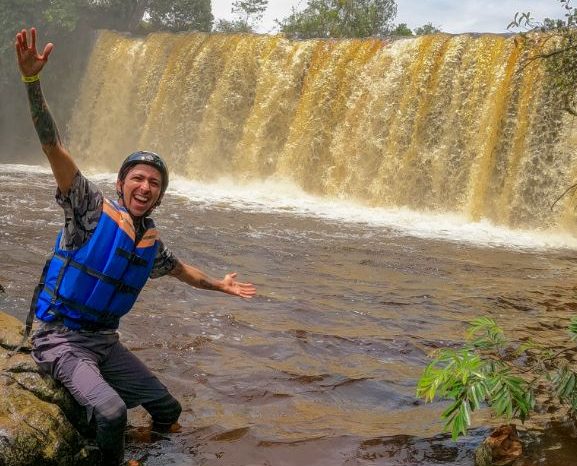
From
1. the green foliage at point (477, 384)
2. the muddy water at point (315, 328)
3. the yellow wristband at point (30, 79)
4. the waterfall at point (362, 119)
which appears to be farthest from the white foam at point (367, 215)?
the yellow wristband at point (30, 79)

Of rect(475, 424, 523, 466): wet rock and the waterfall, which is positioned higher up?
the waterfall

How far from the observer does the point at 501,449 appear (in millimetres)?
2967

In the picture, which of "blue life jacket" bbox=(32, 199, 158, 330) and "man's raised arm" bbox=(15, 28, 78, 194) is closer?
"man's raised arm" bbox=(15, 28, 78, 194)

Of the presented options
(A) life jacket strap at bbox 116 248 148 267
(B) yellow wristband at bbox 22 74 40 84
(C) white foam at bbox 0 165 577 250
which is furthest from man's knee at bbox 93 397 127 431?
(C) white foam at bbox 0 165 577 250

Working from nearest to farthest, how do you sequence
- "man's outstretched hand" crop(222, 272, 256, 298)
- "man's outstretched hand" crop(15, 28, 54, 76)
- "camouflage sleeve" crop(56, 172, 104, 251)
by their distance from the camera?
"man's outstretched hand" crop(15, 28, 54, 76)
"camouflage sleeve" crop(56, 172, 104, 251)
"man's outstretched hand" crop(222, 272, 256, 298)

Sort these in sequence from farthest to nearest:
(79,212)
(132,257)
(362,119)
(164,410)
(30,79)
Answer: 1. (362,119)
2. (164,410)
3. (132,257)
4. (79,212)
5. (30,79)

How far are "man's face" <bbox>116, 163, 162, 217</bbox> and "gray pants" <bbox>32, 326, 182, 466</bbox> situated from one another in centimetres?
61

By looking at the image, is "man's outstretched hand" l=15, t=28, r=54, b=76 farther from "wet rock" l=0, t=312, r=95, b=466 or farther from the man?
"wet rock" l=0, t=312, r=95, b=466

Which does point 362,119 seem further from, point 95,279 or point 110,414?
point 110,414

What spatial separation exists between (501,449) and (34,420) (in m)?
2.06

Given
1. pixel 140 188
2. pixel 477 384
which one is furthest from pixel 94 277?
pixel 477 384

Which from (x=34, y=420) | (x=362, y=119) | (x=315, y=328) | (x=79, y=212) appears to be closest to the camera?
(x=34, y=420)

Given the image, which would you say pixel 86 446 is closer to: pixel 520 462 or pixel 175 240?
pixel 520 462

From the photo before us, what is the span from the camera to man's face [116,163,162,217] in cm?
303
